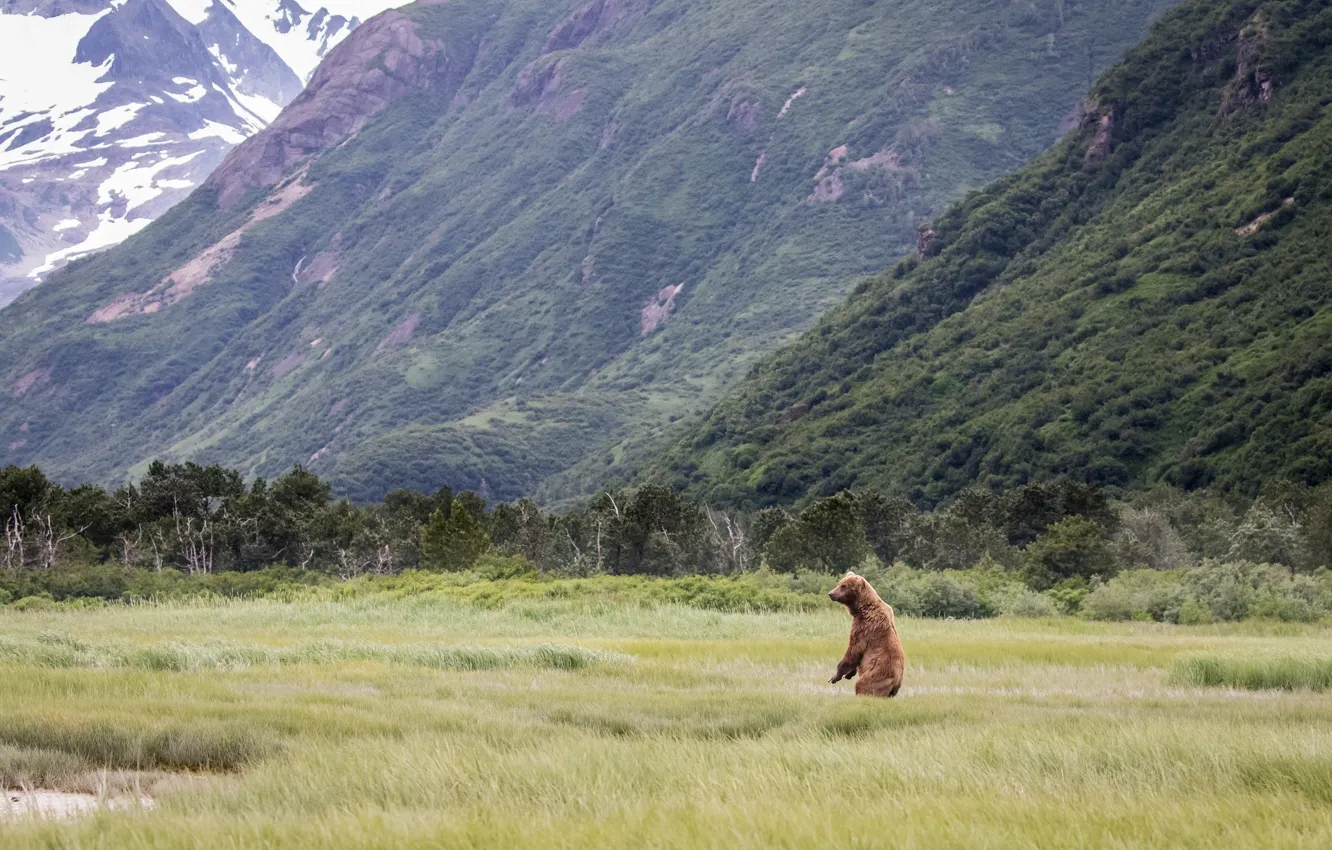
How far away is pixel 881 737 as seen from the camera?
11195 mm

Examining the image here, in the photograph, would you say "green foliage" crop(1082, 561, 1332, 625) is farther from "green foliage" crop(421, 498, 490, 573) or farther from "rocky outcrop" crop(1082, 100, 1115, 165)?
"rocky outcrop" crop(1082, 100, 1115, 165)

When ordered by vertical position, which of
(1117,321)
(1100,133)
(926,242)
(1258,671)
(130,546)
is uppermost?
(1100,133)

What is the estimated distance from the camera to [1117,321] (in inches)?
4385

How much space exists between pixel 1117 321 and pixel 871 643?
104m

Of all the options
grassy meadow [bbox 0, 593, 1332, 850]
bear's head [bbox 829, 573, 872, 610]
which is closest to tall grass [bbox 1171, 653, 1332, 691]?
grassy meadow [bbox 0, 593, 1332, 850]

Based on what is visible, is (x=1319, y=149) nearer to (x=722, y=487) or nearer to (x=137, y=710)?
(x=722, y=487)

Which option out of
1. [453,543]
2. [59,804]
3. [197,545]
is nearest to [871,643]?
[59,804]

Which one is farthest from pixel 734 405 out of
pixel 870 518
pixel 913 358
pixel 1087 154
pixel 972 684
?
pixel 972 684

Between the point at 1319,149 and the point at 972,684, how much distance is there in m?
110

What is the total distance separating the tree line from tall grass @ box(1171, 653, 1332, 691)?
2542 centimetres

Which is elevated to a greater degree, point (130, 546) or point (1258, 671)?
point (130, 546)

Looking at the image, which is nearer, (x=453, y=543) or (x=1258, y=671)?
(x=1258, y=671)

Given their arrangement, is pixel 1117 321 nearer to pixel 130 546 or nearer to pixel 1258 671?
pixel 130 546

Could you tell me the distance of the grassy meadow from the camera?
6.99 metres
